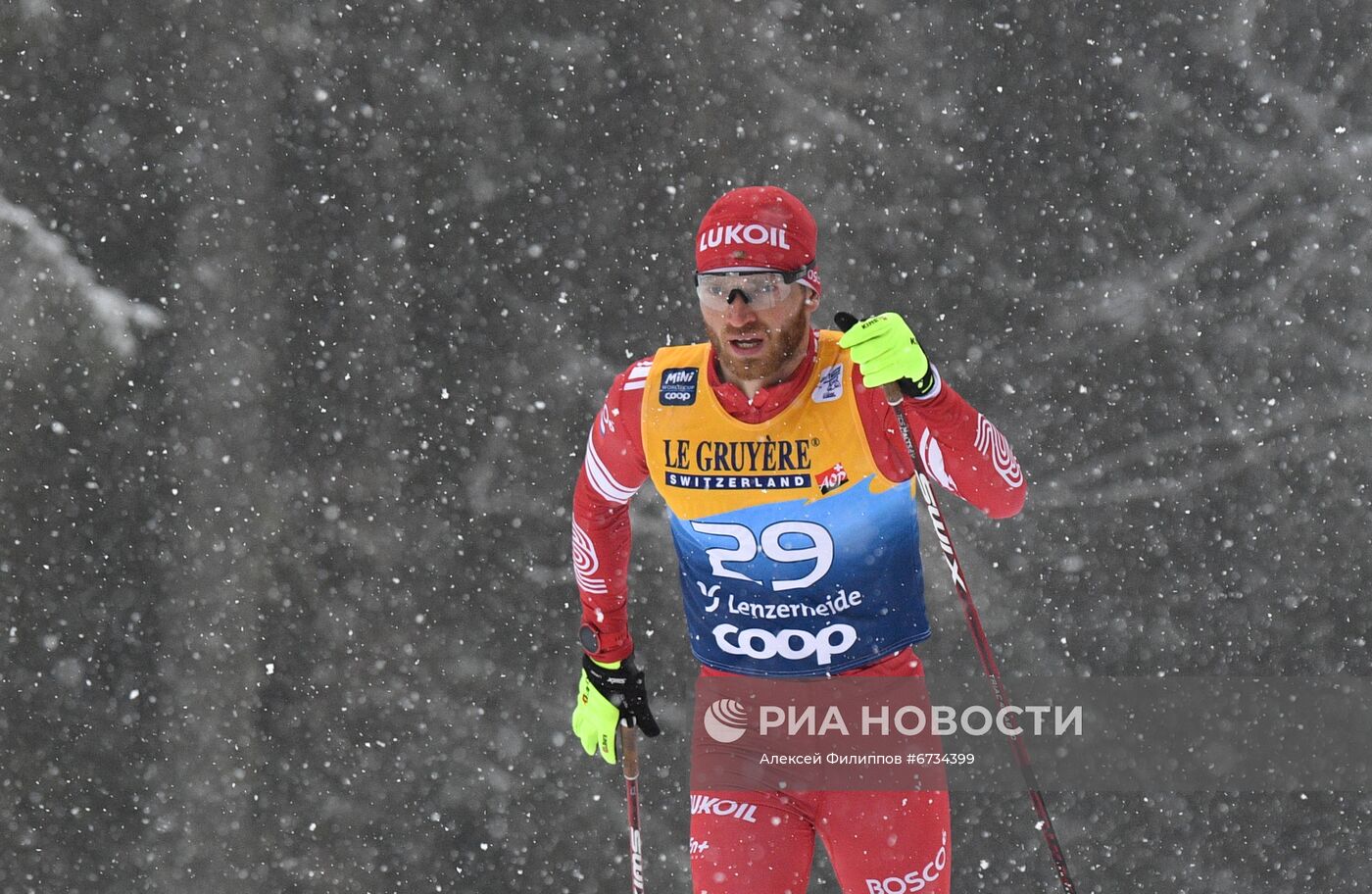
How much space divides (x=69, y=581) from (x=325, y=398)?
118 cm

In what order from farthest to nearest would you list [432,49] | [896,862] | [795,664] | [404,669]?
[404,669]
[432,49]
[795,664]
[896,862]

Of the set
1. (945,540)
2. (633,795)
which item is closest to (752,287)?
(945,540)

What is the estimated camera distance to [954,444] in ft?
8.65

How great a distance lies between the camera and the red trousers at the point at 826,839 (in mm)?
2822

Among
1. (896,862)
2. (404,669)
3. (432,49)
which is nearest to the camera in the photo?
(896,862)

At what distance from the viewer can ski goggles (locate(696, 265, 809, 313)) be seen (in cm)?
278

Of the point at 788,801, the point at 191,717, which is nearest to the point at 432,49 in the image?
the point at 191,717

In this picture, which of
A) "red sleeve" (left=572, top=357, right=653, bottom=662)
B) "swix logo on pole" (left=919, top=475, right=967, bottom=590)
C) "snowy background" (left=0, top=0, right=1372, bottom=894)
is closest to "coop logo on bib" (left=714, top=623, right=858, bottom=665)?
"swix logo on pole" (left=919, top=475, right=967, bottom=590)

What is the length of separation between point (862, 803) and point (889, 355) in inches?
42.4

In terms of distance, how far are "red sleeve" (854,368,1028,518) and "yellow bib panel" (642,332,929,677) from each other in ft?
0.16

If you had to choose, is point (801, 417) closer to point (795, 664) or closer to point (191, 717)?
point (795, 664)

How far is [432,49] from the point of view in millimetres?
4480

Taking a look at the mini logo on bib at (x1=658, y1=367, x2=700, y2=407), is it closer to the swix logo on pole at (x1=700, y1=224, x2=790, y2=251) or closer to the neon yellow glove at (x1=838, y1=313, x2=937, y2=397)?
the swix logo on pole at (x1=700, y1=224, x2=790, y2=251)

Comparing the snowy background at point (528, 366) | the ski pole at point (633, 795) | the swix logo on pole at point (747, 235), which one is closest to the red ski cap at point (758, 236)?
the swix logo on pole at point (747, 235)
